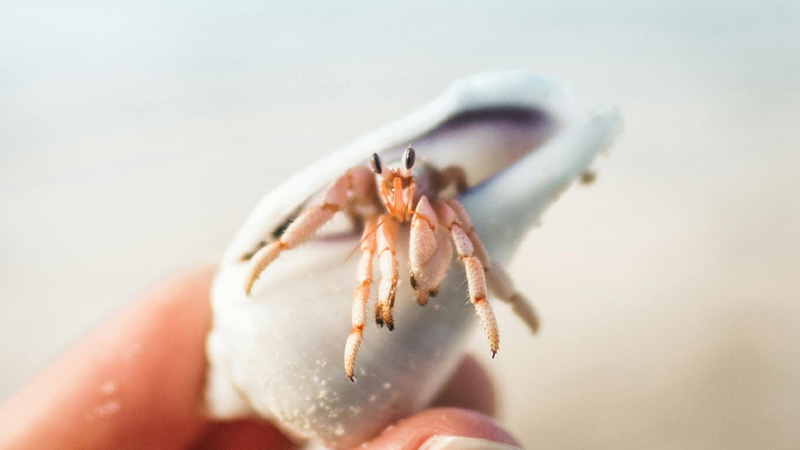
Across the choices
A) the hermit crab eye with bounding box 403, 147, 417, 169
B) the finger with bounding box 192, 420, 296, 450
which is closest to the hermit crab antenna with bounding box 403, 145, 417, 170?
the hermit crab eye with bounding box 403, 147, 417, 169

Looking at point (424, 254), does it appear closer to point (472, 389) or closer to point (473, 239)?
point (473, 239)

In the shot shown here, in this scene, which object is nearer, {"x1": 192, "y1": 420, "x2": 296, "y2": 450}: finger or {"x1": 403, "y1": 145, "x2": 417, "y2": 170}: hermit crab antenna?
{"x1": 403, "y1": 145, "x2": 417, "y2": 170}: hermit crab antenna

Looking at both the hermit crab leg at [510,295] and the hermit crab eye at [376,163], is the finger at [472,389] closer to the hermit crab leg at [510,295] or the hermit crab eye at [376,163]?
the hermit crab leg at [510,295]

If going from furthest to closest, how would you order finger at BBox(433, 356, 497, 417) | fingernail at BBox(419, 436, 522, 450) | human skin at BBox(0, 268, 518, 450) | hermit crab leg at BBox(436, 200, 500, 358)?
1. finger at BBox(433, 356, 497, 417)
2. human skin at BBox(0, 268, 518, 450)
3. fingernail at BBox(419, 436, 522, 450)
4. hermit crab leg at BBox(436, 200, 500, 358)

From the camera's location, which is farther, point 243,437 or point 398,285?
point 243,437

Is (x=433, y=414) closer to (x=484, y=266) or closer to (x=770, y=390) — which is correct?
(x=484, y=266)

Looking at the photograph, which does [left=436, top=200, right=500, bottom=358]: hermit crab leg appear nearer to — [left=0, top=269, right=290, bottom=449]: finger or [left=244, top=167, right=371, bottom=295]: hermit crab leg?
[left=244, top=167, right=371, bottom=295]: hermit crab leg

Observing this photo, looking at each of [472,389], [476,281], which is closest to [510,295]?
[476,281]
